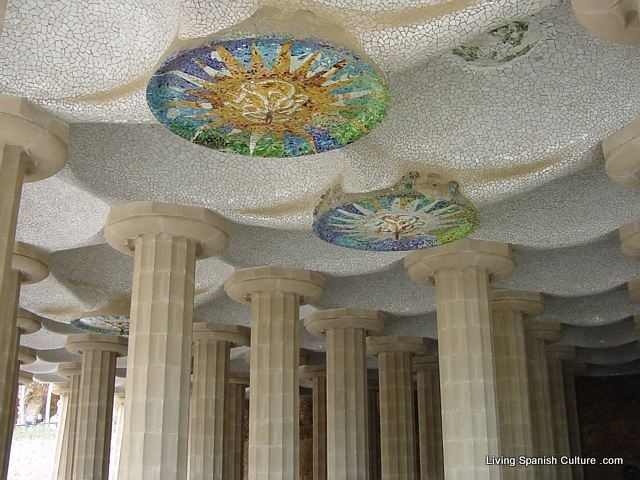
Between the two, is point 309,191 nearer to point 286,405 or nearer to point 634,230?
point 286,405

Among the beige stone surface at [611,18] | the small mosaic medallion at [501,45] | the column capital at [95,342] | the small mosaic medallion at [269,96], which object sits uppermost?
the small mosaic medallion at [501,45]

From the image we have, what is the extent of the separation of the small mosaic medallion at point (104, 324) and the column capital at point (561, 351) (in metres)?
11.1

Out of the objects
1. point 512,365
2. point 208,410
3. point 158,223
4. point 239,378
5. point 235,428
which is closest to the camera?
point 158,223

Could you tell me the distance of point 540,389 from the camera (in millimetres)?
18297

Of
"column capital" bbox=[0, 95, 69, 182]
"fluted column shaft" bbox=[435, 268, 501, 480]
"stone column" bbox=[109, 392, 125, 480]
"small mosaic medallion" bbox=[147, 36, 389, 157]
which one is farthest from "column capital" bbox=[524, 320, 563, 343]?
"stone column" bbox=[109, 392, 125, 480]

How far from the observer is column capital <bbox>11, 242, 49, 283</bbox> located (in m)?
13.1

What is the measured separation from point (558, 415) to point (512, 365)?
19.9ft

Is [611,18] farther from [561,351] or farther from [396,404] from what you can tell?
[561,351]

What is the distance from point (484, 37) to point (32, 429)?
1014 inches

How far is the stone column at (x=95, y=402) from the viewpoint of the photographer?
18.6 metres

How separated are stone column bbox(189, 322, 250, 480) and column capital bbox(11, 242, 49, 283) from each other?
5.19 meters

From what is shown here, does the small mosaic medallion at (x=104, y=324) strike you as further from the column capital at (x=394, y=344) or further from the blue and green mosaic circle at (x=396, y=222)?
the blue and green mosaic circle at (x=396, y=222)

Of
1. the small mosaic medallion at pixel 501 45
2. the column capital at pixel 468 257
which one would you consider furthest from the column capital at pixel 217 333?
the small mosaic medallion at pixel 501 45

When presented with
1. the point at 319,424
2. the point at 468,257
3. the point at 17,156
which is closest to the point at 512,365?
the point at 468,257
